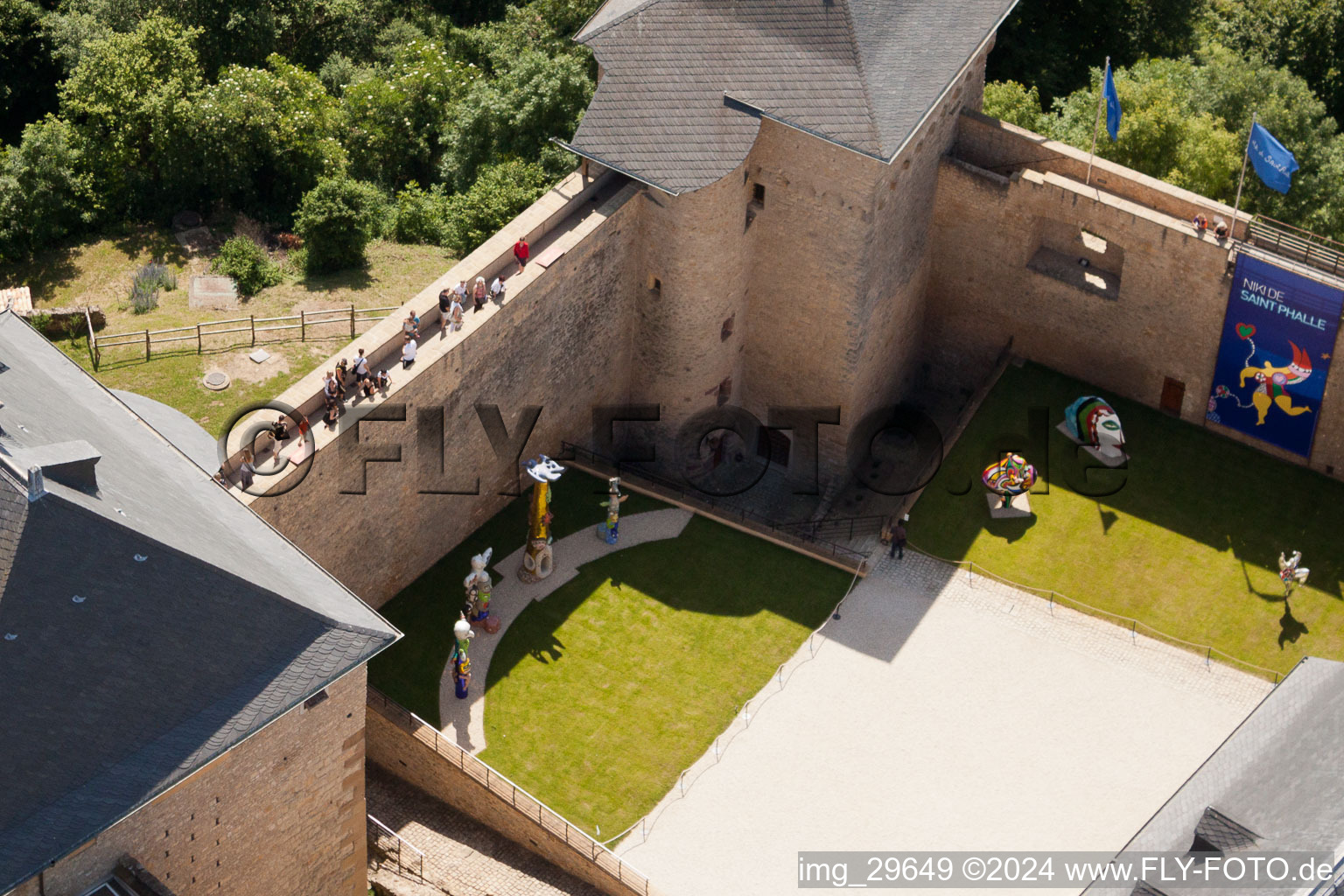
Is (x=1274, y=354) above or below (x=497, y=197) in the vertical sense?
above

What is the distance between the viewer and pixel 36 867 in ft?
137

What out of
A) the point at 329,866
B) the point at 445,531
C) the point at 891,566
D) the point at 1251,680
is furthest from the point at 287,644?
the point at 1251,680

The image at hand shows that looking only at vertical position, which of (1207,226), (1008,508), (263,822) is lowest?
(1008,508)

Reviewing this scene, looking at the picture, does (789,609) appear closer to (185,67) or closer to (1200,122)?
(1200,122)

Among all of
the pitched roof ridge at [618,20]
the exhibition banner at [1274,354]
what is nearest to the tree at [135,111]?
the pitched roof ridge at [618,20]

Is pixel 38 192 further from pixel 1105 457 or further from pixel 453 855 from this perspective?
pixel 1105 457

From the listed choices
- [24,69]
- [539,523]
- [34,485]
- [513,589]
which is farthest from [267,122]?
[34,485]

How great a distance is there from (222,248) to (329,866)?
100 feet

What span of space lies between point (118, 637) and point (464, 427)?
1798cm

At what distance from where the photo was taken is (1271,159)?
6228cm

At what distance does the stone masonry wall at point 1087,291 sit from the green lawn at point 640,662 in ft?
40.4

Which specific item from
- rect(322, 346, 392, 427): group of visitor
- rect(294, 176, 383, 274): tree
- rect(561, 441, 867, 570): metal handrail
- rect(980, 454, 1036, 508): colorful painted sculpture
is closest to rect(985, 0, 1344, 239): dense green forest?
rect(980, 454, 1036, 508): colorful painted sculpture

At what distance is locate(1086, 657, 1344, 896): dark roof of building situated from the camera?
151 ft

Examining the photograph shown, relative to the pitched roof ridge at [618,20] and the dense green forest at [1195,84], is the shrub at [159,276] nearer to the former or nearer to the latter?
the pitched roof ridge at [618,20]
